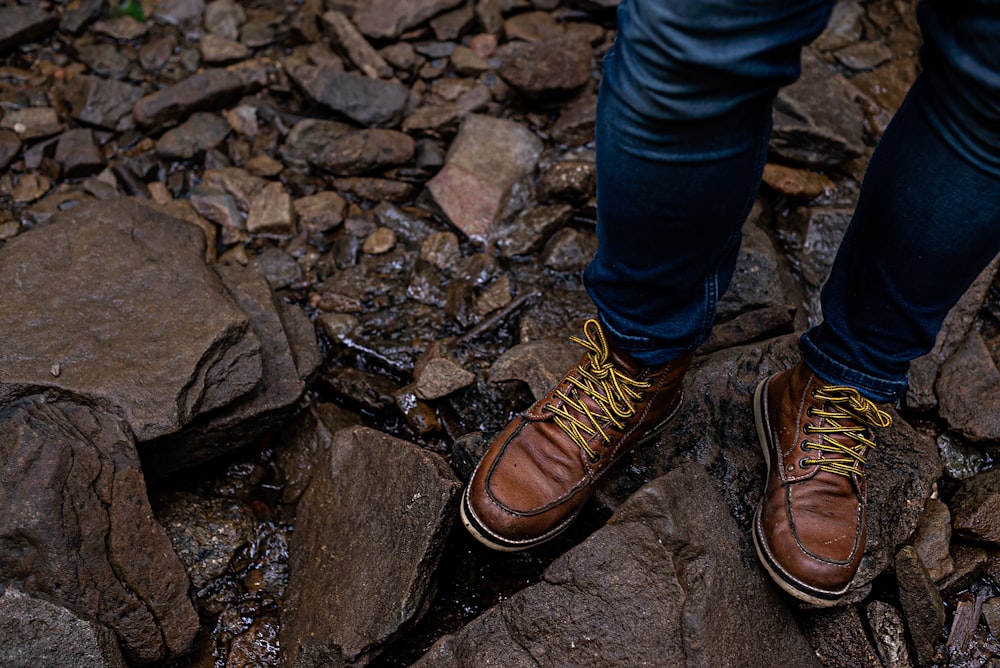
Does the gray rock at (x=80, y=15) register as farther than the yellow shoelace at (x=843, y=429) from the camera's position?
Yes

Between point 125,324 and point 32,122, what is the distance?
1504mm

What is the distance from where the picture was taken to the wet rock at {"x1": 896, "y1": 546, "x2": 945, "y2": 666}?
71.3 inches

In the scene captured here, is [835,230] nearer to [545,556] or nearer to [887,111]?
[887,111]

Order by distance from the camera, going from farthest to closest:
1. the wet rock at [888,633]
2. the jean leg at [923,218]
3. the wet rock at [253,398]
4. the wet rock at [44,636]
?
the wet rock at [253,398], the wet rock at [888,633], the wet rock at [44,636], the jean leg at [923,218]

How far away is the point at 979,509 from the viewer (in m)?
2.00

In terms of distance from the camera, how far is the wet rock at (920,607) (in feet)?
5.94

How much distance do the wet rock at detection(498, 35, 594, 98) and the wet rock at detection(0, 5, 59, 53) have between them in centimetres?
190

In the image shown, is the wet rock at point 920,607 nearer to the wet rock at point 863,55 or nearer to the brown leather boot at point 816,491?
the brown leather boot at point 816,491

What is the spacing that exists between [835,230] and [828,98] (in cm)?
57

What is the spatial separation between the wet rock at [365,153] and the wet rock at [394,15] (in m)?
0.60

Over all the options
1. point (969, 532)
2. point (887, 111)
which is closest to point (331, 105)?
point (887, 111)

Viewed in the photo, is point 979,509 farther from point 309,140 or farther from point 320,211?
point 309,140

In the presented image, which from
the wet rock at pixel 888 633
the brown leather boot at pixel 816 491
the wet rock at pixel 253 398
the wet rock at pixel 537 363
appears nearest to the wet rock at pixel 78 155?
the wet rock at pixel 253 398

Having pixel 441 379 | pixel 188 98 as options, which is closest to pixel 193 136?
pixel 188 98
